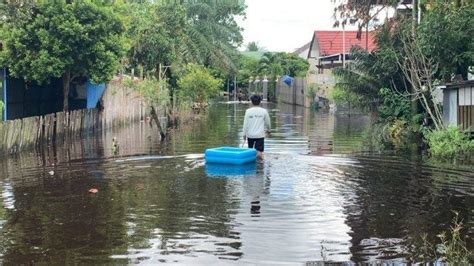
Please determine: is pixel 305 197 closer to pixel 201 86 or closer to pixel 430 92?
pixel 430 92

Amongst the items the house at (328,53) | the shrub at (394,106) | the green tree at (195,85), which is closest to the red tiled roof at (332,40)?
the house at (328,53)

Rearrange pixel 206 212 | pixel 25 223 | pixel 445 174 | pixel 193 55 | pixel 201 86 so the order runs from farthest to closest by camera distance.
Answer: pixel 193 55, pixel 201 86, pixel 445 174, pixel 206 212, pixel 25 223

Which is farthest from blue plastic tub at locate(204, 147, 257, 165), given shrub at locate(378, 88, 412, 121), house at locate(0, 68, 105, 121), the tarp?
the tarp

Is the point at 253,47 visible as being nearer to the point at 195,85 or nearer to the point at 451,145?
the point at 195,85

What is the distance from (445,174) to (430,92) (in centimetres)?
697

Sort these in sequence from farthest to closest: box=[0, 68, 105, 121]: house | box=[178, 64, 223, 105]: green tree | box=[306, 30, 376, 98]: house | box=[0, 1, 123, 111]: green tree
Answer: box=[306, 30, 376, 98]: house
box=[178, 64, 223, 105]: green tree
box=[0, 68, 105, 121]: house
box=[0, 1, 123, 111]: green tree

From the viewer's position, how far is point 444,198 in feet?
34.6

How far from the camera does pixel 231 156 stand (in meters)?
14.2

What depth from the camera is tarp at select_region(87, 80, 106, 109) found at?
2678cm

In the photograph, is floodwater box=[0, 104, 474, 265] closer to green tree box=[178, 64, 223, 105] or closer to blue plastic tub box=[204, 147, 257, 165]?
blue plastic tub box=[204, 147, 257, 165]

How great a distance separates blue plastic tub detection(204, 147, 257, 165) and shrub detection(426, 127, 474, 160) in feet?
18.1

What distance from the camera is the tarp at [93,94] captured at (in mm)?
26781

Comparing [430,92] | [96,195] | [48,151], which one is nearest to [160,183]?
[96,195]

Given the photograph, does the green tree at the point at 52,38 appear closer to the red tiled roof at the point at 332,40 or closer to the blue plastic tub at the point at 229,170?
the blue plastic tub at the point at 229,170
